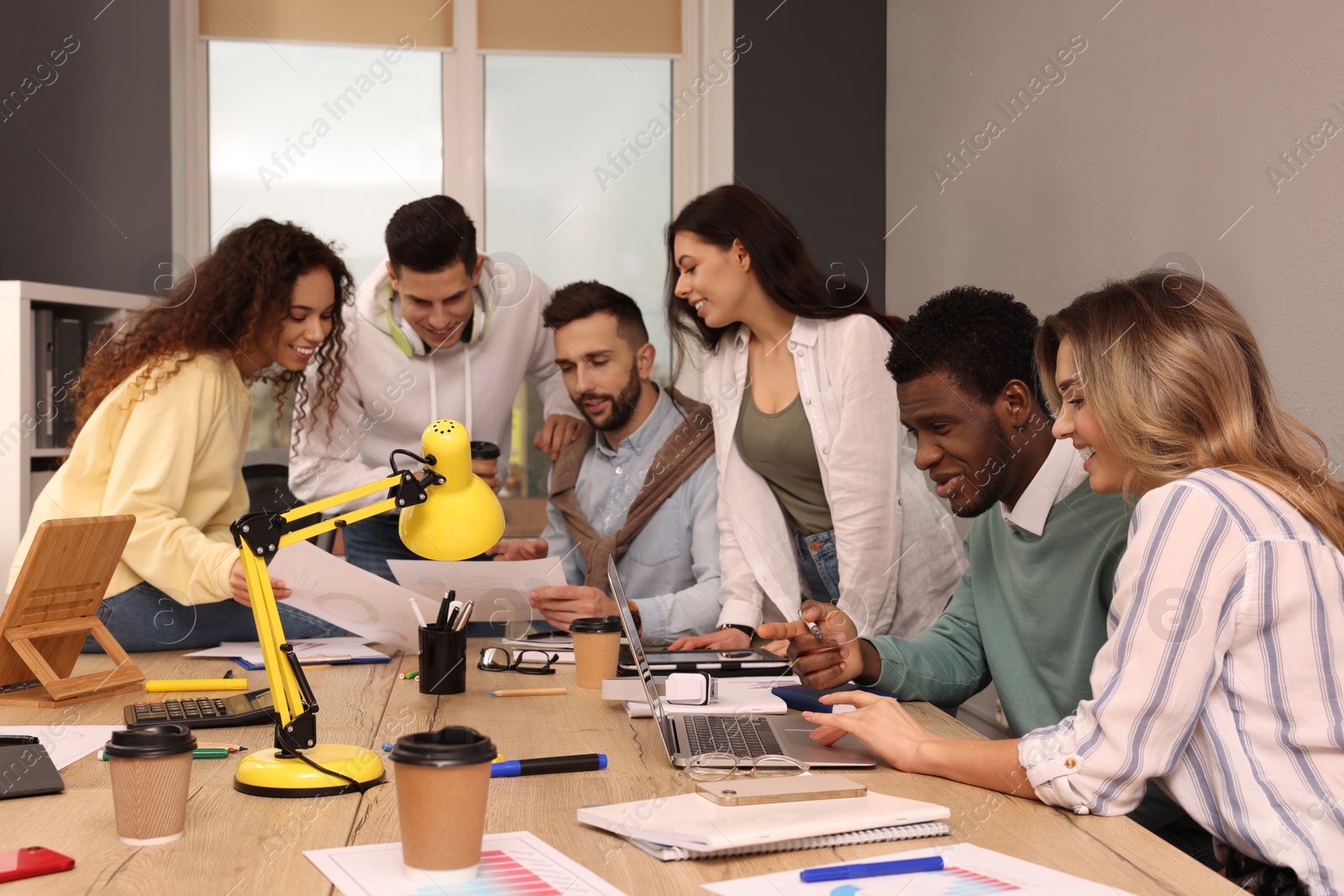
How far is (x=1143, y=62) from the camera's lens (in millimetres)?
2363

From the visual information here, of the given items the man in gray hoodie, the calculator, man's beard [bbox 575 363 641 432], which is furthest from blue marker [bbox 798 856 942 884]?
the man in gray hoodie

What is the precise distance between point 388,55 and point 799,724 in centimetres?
356

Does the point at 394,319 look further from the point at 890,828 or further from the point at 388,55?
the point at 890,828

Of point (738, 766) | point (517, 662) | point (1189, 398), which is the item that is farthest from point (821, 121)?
point (738, 766)

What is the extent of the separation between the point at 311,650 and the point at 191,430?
507 millimetres

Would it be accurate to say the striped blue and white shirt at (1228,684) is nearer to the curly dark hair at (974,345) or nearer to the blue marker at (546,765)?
the blue marker at (546,765)

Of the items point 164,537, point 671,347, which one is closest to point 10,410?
point 164,537

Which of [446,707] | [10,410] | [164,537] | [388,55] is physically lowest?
[446,707]

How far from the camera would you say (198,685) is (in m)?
1.70

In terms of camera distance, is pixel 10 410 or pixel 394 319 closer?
pixel 394 319

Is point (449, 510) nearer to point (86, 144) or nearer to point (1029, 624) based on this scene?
point (1029, 624)

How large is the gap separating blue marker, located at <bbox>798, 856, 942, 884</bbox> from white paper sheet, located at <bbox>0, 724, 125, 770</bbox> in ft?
2.78

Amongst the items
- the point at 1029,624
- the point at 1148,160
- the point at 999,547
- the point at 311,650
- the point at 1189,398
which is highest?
the point at 1148,160

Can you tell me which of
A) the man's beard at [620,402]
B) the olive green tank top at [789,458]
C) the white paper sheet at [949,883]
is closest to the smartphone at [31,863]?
the white paper sheet at [949,883]
